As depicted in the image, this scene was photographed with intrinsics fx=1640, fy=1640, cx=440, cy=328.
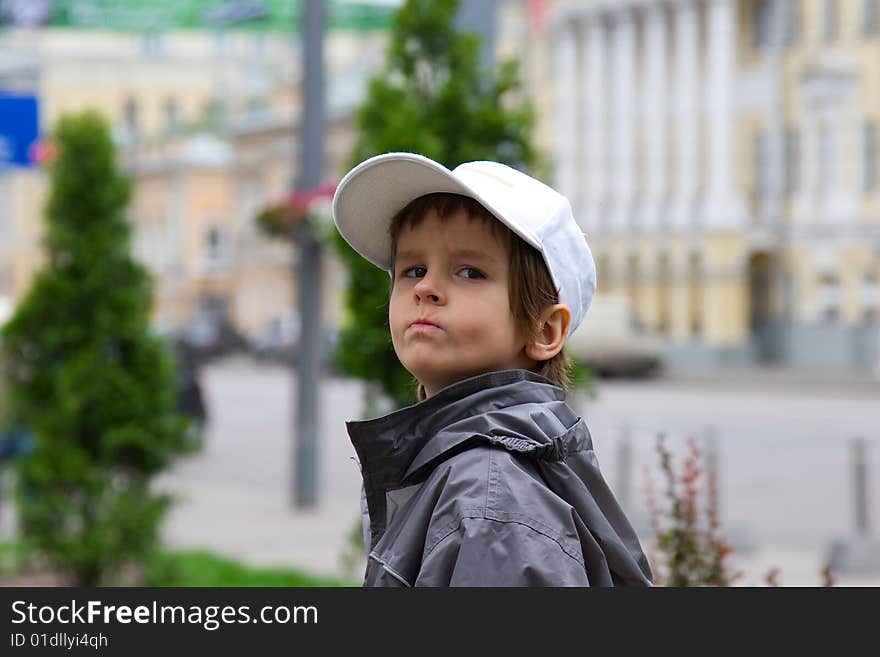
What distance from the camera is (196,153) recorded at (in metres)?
68.2

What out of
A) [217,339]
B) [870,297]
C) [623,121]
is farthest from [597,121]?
[217,339]

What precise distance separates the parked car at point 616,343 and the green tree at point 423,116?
28.0m

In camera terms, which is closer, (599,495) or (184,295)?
(599,495)

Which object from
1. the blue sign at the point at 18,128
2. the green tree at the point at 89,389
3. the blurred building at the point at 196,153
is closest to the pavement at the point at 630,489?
the green tree at the point at 89,389

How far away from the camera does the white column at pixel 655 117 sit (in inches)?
1874

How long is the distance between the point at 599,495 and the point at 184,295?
69996mm

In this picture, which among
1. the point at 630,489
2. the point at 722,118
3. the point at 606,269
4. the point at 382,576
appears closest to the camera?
the point at 382,576

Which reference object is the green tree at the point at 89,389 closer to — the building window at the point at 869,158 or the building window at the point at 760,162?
the building window at the point at 869,158

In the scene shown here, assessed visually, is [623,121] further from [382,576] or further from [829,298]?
[382,576]

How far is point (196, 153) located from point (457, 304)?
221 ft
